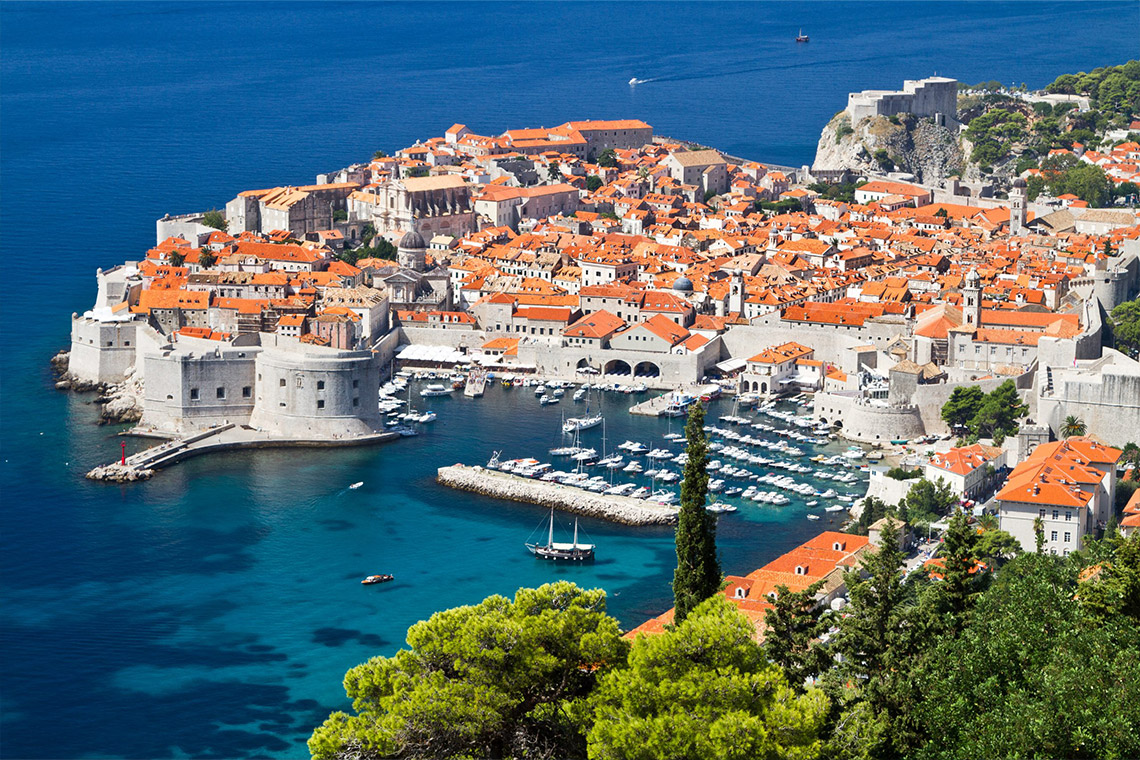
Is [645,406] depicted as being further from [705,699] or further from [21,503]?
[705,699]

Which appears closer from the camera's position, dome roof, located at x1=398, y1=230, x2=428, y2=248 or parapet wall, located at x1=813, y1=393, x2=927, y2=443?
parapet wall, located at x1=813, y1=393, x2=927, y2=443

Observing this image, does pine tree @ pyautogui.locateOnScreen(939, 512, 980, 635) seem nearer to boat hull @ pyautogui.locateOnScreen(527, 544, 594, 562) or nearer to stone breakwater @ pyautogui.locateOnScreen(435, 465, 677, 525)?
boat hull @ pyautogui.locateOnScreen(527, 544, 594, 562)

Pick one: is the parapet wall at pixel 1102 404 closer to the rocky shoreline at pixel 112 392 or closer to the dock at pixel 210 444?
the dock at pixel 210 444

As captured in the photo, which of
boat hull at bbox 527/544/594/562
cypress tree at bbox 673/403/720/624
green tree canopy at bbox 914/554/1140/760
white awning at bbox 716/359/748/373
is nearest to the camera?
green tree canopy at bbox 914/554/1140/760

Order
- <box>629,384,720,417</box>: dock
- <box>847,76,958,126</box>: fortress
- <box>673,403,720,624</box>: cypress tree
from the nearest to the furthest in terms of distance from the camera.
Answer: <box>673,403,720,624</box>: cypress tree < <box>629,384,720,417</box>: dock < <box>847,76,958,126</box>: fortress

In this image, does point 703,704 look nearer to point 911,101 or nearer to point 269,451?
point 269,451

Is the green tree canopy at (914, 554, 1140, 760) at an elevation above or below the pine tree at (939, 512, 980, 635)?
below

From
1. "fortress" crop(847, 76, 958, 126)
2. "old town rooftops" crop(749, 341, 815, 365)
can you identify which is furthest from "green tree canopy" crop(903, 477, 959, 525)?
"fortress" crop(847, 76, 958, 126)
